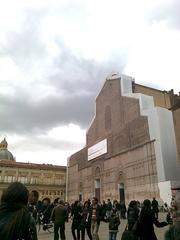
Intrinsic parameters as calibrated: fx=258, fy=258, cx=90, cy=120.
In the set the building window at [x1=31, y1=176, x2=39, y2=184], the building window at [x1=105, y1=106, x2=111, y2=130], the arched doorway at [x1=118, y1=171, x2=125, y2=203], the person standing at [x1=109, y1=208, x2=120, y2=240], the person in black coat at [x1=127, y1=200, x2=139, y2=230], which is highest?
the building window at [x1=105, y1=106, x2=111, y2=130]

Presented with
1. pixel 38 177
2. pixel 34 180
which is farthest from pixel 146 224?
pixel 38 177

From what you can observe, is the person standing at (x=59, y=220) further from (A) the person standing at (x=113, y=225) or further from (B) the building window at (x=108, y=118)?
(B) the building window at (x=108, y=118)

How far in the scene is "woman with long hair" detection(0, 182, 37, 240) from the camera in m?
2.08

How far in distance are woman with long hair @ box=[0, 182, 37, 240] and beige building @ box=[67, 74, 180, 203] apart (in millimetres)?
25469

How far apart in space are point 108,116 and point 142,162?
37.6 feet

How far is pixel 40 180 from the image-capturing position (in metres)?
58.5

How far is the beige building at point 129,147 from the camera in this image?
2789 centimetres

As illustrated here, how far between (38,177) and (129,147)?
32.2 metres

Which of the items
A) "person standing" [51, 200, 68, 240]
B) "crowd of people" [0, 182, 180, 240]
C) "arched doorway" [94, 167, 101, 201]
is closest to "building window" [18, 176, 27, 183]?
"arched doorway" [94, 167, 101, 201]

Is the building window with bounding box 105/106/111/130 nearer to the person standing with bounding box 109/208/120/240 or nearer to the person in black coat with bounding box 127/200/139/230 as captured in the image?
the person standing with bounding box 109/208/120/240

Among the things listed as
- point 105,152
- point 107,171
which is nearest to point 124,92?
point 105,152

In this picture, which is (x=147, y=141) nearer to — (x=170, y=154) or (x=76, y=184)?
(x=170, y=154)

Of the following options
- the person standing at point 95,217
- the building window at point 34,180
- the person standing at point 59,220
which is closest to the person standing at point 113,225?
the person standing at point 95,217

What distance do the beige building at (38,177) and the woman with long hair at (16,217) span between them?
55955 millimetres
